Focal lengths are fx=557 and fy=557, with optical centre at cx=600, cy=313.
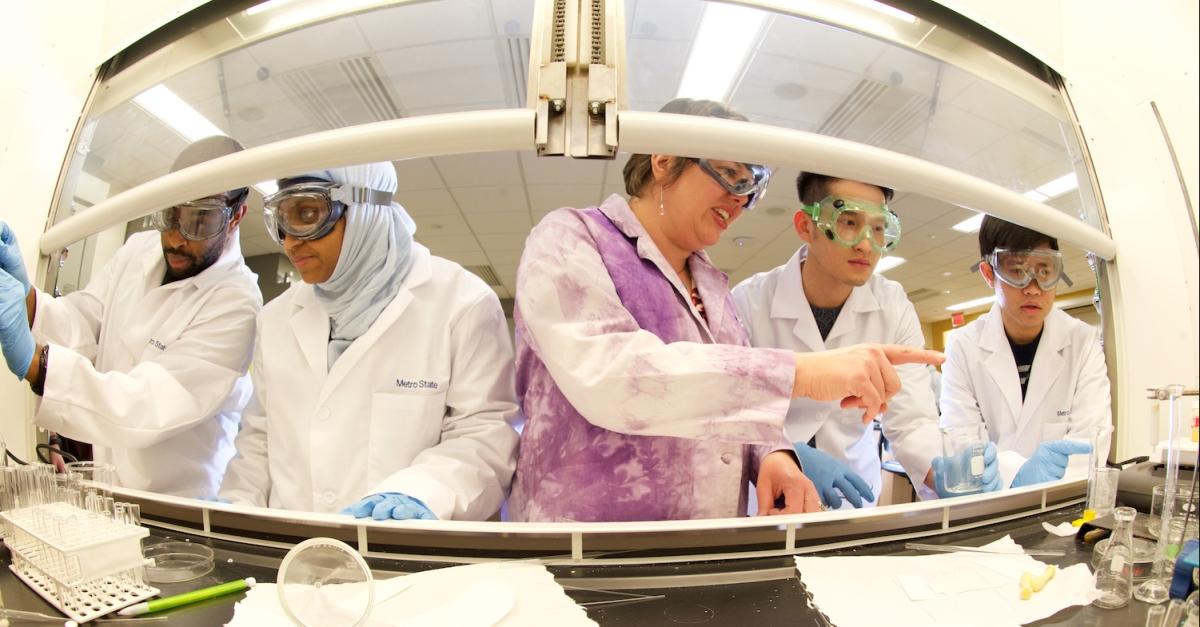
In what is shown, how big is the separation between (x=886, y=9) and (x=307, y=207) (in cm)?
129

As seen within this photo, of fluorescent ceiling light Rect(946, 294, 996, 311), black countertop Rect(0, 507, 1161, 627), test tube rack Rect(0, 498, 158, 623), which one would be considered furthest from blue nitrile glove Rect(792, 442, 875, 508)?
test tube rack Rect(0, 498, 158, 623)

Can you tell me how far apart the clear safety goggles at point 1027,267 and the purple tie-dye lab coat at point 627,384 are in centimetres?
70

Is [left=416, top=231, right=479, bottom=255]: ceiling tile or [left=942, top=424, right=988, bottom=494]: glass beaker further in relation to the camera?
[left=416, top=231, right=479, bottom=255]: ceiling tile

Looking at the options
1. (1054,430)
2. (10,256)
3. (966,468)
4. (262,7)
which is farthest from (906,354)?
(10,256)

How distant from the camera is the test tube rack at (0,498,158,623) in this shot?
658mm

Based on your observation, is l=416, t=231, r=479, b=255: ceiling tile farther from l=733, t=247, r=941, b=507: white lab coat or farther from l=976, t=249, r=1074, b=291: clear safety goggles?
l=976, t=249, r=1074, b=291: clear safety goggles

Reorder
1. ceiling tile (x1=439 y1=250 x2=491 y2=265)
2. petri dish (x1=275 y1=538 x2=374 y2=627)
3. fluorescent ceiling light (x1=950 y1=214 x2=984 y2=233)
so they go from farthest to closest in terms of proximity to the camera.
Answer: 1. ceiling tile (x1=439 y1=250 x2=491 y2=265)
2. fluorescent ceiling light (x1=950 y1=214 x2=984 y2=233)
3. petri dish (x1=275 y1=538 x2=374 y2=627)

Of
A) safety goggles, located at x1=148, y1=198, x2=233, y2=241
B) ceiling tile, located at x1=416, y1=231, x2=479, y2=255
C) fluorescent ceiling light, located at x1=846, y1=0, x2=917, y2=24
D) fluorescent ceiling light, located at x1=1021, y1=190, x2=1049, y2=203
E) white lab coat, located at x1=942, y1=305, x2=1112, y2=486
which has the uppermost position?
fluorescent ceiling light, located at x1=846, y1=0, x2=917, y2=24

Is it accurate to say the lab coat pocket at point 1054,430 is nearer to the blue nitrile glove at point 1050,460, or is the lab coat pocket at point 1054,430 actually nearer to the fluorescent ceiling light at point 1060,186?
the blue nitrile glove at point 1050,460

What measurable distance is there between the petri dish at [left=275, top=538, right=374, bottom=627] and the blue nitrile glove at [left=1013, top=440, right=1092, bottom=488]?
1.34 metres

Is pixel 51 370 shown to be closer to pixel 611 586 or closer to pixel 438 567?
pixel 438 567

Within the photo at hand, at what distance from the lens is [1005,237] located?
131cm

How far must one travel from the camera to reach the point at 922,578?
0.77m

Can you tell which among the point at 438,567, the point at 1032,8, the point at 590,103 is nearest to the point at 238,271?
the point at 438,567
